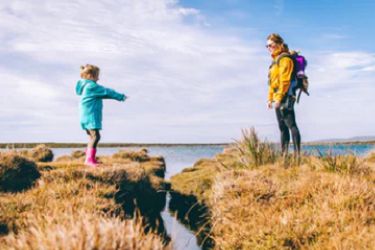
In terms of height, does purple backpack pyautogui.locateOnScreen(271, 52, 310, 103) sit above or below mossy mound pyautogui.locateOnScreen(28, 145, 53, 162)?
above

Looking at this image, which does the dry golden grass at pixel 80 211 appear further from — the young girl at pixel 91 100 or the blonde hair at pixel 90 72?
the blonde hair at pixel 90 72

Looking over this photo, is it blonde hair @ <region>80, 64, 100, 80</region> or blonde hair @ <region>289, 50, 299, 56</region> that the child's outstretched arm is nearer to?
blonde hair @ <region>80, 64, 100, 80</region>

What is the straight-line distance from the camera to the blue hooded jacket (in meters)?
8.02

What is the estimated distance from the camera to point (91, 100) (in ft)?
26.5

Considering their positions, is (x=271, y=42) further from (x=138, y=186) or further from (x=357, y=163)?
(x=138, y=186)

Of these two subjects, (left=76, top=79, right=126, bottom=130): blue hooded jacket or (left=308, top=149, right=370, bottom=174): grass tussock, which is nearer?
(left=308, top=149, right=370, bottom=174): grass tussock

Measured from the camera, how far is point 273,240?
3902 millimetres

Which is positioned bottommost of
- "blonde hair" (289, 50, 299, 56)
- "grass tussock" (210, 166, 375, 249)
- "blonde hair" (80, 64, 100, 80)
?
"grass tussock" (210, 166, 375, 249)

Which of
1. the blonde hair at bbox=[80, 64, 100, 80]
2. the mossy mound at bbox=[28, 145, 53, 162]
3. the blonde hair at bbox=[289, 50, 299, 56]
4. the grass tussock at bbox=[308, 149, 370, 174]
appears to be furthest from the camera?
the mossy mound at bbox=[28, 145, 53, 162]

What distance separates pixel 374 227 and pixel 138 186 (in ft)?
14.9

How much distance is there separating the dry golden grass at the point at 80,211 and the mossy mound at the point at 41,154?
1026 centimetres

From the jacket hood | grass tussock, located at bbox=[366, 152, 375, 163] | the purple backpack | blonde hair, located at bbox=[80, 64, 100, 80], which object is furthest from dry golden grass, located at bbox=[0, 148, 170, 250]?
grass tussock, located at bbox=[366, 152, 375, 163]

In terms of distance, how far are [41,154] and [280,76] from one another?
44.9 feet

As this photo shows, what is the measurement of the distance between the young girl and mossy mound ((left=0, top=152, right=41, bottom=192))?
1412 millimetres
